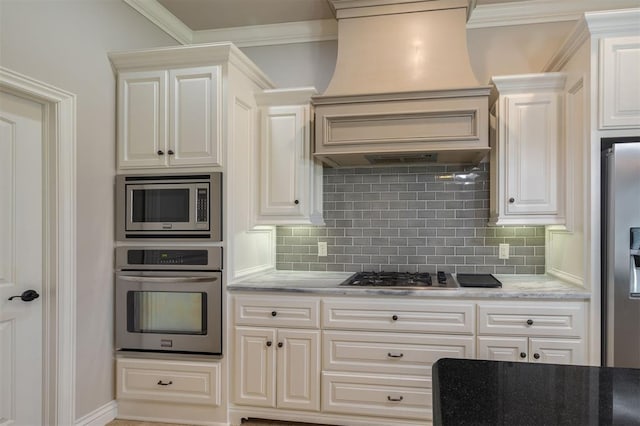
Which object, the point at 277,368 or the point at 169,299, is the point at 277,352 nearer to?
the point at 277,368

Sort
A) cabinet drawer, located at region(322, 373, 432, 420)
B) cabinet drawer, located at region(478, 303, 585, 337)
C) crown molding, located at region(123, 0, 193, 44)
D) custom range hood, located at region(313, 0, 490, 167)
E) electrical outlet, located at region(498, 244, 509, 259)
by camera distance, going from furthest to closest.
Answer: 1. electrical outlet, located at region(498, 244, 509, 259)
2. crown molding, located at region(123, 0, 193, 44)
3. custom range hood, located at region(313, 0, 490, 167)
4. cabinet drawer, located at region(322, 373, 432, 420)
5. cabinet drawer, located at region(478, 303, 585, 337)

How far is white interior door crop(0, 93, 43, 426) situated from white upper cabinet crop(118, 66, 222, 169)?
0.56 metres

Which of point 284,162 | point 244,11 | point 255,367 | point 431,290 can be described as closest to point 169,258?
point 255,367

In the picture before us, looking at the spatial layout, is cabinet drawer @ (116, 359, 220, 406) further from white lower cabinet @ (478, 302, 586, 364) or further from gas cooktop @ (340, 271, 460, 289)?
white lower cabinet @ (478, 302, 586, 364)

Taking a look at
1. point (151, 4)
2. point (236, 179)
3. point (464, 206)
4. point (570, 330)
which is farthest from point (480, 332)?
point (151, 4)

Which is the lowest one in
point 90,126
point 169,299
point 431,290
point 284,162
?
point 169,299

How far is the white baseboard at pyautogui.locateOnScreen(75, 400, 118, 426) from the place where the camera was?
8.30 ft

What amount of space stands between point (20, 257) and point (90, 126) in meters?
0.88

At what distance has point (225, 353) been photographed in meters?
2.69

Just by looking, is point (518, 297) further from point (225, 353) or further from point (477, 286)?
point (225, 353)

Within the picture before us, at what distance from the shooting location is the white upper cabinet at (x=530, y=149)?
2.69 m

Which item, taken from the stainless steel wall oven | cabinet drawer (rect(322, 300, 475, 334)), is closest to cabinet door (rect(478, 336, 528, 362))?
cabinet drawer (rect(322, 300, 475, 334))

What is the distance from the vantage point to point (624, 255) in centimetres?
222

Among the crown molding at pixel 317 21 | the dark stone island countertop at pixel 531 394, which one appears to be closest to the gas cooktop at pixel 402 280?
the dark stone island countertop at pixel 531 394
